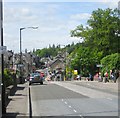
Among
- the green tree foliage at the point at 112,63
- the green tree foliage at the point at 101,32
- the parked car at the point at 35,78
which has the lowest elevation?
the parked car at the point at 35,78

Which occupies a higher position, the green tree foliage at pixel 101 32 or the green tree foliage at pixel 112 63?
the green tree foliage at pixel 101 32

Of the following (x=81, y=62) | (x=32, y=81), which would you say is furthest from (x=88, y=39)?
(x=32, y=81)

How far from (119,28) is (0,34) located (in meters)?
80.7

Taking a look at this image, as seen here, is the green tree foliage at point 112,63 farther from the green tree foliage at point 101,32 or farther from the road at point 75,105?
the road at point 75,105

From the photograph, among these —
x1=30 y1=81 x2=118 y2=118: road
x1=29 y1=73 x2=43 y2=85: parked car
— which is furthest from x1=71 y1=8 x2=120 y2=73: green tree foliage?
x1=30 y1=81 x2=118 y2=118: road

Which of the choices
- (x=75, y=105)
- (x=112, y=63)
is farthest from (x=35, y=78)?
(x=75, y=105)

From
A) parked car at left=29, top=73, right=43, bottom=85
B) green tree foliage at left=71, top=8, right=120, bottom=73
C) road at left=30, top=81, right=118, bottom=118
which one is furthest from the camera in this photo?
green tree foliage at left=71, top=8, right=120, bottom=73

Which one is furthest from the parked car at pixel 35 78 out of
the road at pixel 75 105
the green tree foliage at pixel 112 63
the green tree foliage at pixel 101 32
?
the green tree foliage at pixel 101 32

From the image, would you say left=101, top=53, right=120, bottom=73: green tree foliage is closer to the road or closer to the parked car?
the parked car

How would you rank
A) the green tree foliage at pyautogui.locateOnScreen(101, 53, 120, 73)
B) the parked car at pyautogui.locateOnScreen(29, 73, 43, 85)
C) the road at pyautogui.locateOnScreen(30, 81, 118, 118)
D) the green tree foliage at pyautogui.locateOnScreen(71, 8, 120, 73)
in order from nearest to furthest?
the road at pyautogui.locateOnScreen(30, 81, 118, 118) → the parked car at pyautogui.locateOnScreen(29, 73, 43, 85) → the green tree foliage at pyautogui.locateOnScreen(101, 53, 120, 73) → the green tree foliage at pyautogui.locateOnScreen(71, 8, 120, 73)

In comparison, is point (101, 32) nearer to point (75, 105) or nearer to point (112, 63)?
point (112, 63)

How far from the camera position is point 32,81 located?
199 feet

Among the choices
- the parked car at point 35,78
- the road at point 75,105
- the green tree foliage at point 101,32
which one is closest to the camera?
the road at point 75,105

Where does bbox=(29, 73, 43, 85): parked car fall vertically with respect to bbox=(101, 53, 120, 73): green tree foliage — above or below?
below
